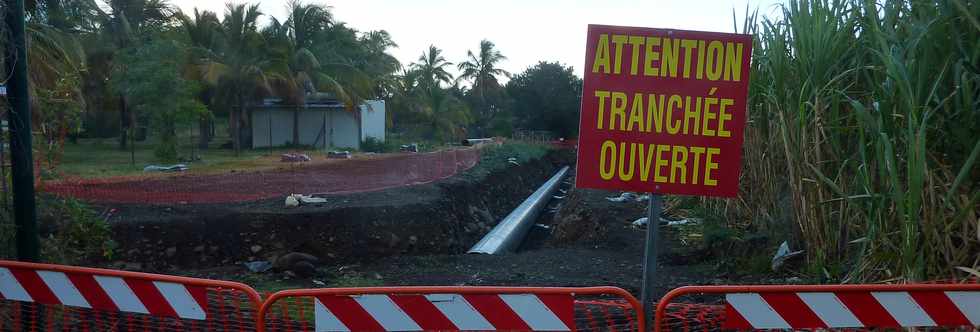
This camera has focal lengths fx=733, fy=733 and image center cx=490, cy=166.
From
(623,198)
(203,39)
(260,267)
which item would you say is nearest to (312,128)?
(203,39)

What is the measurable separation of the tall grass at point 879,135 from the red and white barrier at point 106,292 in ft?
13.6

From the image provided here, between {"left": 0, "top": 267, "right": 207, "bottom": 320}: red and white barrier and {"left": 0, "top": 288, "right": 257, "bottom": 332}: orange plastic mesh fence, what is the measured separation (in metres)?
0.40

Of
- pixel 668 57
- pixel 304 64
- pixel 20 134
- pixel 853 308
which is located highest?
pixel 304 64

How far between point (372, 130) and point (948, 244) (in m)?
28.8

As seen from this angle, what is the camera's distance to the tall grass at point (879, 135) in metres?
4.62

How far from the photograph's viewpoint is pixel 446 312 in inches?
130

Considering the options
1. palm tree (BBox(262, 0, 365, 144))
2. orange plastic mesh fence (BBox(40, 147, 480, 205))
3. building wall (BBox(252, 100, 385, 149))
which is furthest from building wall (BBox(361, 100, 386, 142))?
orange plastic mesh fence (BBox(40, 147, 480, 205))

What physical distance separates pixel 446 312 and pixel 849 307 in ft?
5.87

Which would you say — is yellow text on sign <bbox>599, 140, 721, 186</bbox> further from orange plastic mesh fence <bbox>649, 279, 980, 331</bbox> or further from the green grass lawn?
the green grass lawn

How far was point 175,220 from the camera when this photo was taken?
10656 millimetres

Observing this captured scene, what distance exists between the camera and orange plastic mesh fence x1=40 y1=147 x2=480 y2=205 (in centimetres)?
1158

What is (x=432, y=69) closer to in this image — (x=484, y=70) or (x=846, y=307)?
(x=484, y=70)

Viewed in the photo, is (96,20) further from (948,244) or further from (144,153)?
(948,244)

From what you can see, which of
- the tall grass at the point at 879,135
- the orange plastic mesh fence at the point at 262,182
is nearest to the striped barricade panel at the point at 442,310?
the tall grass at the point at 879,135
